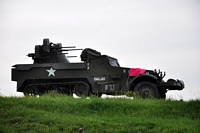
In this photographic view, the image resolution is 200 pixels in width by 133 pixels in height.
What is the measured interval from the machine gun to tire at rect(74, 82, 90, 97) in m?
2.24

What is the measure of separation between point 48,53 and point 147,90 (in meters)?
5.42

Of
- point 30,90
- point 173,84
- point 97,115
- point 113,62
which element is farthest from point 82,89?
point 97,115

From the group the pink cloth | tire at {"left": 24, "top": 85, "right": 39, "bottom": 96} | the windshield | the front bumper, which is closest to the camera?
the front bumper

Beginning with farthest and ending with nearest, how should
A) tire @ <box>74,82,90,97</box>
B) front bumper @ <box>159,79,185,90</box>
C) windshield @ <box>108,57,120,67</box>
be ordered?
windshield @ <box>108,57,120,67</box> < tire @ <box>74,82,90,97</box> < front bumper @ <box>159,79,185,90</box>

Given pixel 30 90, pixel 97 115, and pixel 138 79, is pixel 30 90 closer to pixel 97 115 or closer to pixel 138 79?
pixel 138 79

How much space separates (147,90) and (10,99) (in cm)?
564

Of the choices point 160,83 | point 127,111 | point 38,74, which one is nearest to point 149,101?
point 127,111

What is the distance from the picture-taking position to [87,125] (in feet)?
40.3

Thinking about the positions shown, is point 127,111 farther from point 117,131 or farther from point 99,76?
point 99,76

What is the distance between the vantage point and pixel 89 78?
19016 millimetres

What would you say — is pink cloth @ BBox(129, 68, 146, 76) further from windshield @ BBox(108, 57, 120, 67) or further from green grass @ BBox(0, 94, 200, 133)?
green grass @ BBox(0, 94, 200, 133)

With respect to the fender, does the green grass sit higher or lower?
lower

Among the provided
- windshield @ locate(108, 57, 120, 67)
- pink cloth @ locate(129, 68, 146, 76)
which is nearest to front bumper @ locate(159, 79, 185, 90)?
pink cloth @ locate(129, 68, 146, 76)

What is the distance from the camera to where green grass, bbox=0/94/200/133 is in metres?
12.1
